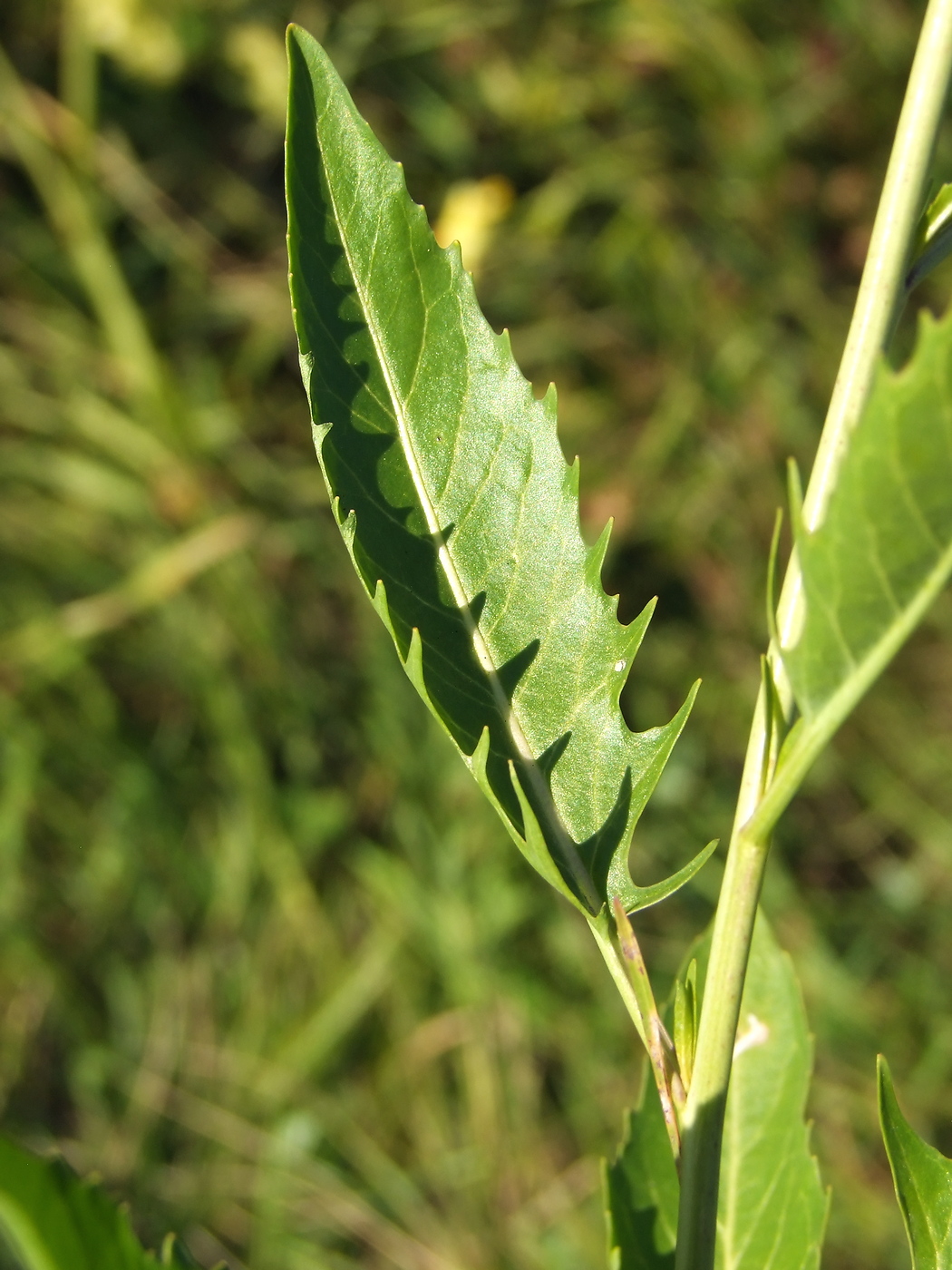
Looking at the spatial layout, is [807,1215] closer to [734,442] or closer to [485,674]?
[485,674]

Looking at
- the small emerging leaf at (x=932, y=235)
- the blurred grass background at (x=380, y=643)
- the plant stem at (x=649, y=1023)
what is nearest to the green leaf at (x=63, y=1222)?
the plant stem at (x=649, y=1023)

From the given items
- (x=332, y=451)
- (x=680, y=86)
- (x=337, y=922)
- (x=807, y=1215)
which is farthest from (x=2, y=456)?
(x=807, y=1215)

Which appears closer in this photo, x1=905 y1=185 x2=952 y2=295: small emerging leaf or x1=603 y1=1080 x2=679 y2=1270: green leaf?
x1=905 y1=185 x2=952 y2=295: small emerging leaf

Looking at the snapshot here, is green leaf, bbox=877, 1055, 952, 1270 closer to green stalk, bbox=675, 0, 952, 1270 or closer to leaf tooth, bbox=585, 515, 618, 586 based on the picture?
green stalk, bbox=675, 0, 952, 1270

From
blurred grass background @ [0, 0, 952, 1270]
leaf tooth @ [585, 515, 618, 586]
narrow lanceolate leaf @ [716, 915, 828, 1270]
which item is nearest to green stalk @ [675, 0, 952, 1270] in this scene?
leaf tooth @ [585, 515, 618, 586]

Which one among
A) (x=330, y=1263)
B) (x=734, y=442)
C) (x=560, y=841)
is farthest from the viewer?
(x=734, y=442)

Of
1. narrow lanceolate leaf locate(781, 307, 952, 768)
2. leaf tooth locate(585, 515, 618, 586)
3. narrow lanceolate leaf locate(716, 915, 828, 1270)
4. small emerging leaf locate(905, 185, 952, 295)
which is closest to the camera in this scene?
narrow lanceolate leaf locate(781, 307, 952, 768)

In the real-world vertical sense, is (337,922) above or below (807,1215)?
below
